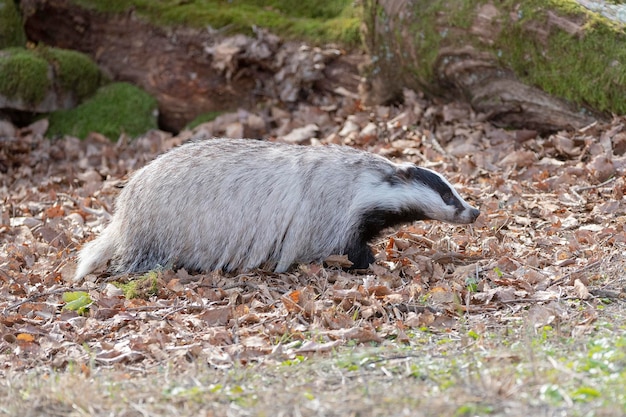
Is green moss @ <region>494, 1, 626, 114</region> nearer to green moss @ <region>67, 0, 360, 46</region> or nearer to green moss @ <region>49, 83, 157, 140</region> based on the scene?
green moss @ <region>67, 0, 360, 46</region>

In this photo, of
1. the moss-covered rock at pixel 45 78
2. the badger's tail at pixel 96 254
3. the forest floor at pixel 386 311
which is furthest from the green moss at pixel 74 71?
the badger's tail at pixel 96 254

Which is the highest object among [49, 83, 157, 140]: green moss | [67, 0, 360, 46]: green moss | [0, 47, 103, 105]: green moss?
[67, 0, 360, 46]: green moss

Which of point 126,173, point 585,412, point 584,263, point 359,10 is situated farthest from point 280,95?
point 585,412

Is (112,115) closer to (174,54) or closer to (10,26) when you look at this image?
(174,54)

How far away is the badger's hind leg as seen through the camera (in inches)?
249

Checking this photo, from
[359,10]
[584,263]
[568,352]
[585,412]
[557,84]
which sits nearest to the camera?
[585,412]

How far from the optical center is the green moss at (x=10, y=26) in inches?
432

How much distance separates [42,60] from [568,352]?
340 inches

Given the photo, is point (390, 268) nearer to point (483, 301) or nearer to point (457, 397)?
point (483, 301)

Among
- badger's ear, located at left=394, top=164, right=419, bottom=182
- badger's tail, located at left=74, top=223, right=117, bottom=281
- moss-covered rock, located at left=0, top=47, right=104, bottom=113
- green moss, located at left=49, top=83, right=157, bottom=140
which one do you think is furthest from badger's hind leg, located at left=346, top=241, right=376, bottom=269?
moss-covered rock, located at left=0, top=47, right=104, bottom=113

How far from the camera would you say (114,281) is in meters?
6.39

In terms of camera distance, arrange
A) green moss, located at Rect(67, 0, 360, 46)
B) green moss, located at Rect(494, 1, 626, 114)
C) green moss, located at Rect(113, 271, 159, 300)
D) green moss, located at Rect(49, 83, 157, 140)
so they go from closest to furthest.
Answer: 1. green moss, located at Rect(113, 271, 159, 300)
2. green moss, located at Rect(494, 1, 626, 114)
3. green moss, located at Rect(67, 0, 360, 46)
4. green moss, located at Rect(49, 83, 157, 140)

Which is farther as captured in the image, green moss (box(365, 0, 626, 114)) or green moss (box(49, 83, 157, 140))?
green moss (box(49, 83, 157, 140))

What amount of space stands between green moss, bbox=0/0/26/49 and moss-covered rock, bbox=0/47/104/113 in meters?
0.21
